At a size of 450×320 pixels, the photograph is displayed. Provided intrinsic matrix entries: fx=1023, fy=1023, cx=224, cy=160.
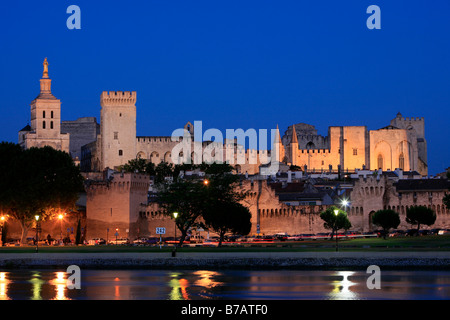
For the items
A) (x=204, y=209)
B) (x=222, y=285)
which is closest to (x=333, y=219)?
(x=204, y=209)

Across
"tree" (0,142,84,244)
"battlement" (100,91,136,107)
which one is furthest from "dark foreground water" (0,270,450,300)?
"battlement" (100,91,136,107)

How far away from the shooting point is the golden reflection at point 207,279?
44.1 metres

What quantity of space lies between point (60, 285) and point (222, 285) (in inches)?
282

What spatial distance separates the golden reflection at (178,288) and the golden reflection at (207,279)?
0.68 metres

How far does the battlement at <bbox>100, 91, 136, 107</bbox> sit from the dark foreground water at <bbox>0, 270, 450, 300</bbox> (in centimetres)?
9661

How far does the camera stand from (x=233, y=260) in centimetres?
5322

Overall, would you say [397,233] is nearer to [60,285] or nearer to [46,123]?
[60,285]

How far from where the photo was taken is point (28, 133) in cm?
14512

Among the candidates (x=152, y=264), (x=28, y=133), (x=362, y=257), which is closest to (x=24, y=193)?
(x=152, y=264)

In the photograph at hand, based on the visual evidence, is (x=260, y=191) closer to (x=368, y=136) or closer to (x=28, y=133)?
(x=28, y=133)

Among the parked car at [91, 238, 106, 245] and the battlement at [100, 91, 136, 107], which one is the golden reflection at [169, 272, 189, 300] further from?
the battlement at [100, 91, 136, 107]

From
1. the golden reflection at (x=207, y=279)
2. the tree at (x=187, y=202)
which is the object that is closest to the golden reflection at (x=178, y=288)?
the golden reflection at (x=207, y=279)

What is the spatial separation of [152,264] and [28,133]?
94.3 metres

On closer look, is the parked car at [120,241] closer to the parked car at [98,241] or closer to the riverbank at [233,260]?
the parked car at [98,241]
